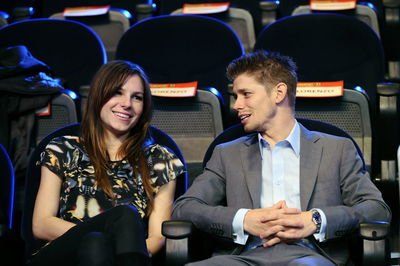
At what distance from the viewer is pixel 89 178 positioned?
169 cm

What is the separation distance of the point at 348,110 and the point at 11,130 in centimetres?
101

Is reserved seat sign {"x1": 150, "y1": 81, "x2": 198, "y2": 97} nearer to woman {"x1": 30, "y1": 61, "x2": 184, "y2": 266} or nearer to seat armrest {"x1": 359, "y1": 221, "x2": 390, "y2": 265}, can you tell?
woman {"x1": 30, "y1": 61, "x2": 184, "y2": 266}

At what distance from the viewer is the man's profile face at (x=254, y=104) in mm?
1648

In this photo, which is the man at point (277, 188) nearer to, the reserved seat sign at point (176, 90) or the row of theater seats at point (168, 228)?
the row of theater seats at point (168, 228)

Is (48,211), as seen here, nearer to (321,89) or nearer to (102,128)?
(102,128)

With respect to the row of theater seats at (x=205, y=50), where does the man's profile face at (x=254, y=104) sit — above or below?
below

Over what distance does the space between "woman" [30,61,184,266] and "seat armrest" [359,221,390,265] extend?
1.59 feet

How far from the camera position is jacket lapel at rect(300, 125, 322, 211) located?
5.14ft

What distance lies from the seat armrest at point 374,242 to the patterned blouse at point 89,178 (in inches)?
20.2

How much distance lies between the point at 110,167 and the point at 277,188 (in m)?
0.41

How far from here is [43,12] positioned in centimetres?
319

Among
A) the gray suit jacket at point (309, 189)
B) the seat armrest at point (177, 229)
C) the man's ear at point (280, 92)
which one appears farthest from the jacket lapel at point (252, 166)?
the seat armrest at point (177, 229)

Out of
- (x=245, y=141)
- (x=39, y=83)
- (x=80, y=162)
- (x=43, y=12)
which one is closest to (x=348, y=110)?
(x=245, y=141)

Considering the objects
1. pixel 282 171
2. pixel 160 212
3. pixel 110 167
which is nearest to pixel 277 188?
pixel 282 171
